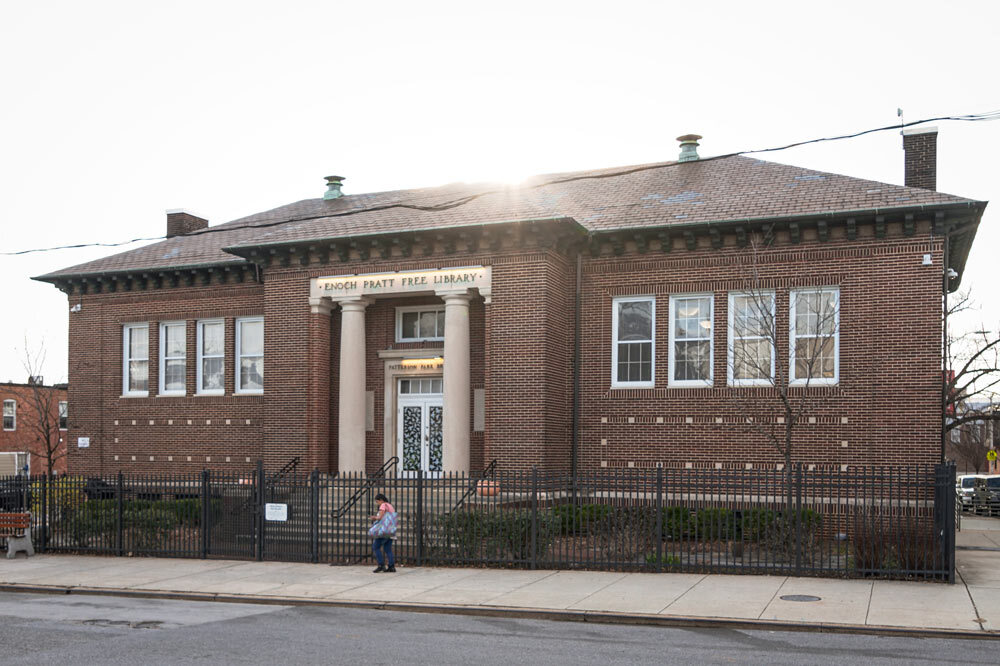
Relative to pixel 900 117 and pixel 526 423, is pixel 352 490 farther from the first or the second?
pixel 900 117

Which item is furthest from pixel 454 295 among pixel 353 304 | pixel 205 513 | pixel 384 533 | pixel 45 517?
pixel 45 517

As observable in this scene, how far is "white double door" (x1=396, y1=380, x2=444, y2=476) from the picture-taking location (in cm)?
2584

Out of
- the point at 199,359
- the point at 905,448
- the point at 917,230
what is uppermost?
the point at 917,230

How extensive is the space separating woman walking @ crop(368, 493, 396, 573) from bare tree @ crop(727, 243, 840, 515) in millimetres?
8827

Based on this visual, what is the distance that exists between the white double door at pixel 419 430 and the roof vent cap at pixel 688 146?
922cm

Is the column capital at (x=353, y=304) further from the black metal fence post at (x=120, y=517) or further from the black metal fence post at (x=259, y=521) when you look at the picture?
the black metal fence post at (x=120, y=517)

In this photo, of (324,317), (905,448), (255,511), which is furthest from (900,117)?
(255,511)

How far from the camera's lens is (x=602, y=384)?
2430 cm

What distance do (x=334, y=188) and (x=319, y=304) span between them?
7920 mm

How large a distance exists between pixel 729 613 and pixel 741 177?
14785 mm

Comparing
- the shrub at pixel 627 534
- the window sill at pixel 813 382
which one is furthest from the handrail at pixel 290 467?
the window sill at pixel 813 382

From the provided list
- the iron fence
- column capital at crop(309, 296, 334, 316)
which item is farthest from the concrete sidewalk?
column capital at crop(309, 296, 334, 316)

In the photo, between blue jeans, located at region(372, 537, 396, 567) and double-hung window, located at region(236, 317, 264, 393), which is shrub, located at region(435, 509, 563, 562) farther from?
double-hung window, located at region(236, 317, 264, 393)

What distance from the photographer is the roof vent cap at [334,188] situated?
32250mm
